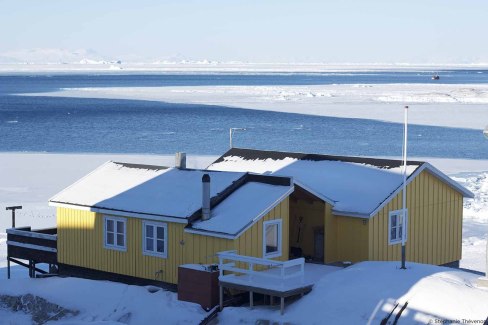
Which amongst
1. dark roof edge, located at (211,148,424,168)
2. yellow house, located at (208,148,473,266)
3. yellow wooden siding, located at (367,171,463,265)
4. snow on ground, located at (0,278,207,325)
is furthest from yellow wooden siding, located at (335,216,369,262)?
snow on ground, located at (0,278,207,325)

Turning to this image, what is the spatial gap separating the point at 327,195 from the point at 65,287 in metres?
7.25

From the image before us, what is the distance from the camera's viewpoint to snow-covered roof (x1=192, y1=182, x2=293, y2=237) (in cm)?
2164

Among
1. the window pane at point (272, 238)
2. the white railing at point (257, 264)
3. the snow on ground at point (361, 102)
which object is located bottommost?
the white railing at point (257, 264)

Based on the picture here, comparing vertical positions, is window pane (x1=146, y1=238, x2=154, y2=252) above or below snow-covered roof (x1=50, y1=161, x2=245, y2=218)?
below

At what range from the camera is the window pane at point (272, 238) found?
73.7ft

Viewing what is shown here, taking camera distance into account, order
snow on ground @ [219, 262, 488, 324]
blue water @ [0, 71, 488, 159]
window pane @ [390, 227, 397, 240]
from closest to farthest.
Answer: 1. snow on ground @ [219, 262, 488, 324]
2. window pane @ [390, 227, 397, 240]
3. blue water @ [0, 71, 488, 159]

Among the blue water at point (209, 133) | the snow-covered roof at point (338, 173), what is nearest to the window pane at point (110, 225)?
the snow-covered roof at point (338, 173)

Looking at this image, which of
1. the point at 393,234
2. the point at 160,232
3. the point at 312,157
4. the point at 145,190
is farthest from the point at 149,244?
the point at 312,157

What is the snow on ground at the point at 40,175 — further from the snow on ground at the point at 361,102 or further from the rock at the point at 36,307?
the snow on ground at the point at 361,102

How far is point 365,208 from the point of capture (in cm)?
2373

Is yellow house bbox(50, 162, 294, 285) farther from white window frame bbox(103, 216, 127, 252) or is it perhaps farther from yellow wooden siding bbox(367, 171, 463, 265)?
yellow wooden siding bbox(367, 171, 463, 265)

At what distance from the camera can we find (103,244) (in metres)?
24.6

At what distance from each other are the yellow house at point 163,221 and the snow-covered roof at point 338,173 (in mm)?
1522

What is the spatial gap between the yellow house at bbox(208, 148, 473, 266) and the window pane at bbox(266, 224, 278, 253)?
142 centimetres
